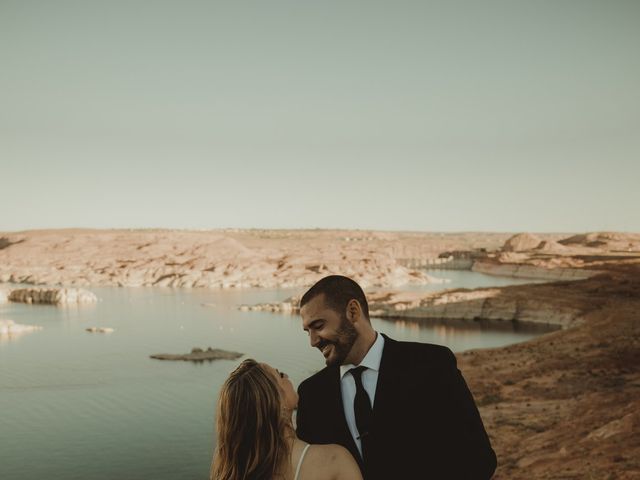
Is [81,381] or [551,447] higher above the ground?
[551,447]

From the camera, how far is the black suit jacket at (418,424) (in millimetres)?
2982

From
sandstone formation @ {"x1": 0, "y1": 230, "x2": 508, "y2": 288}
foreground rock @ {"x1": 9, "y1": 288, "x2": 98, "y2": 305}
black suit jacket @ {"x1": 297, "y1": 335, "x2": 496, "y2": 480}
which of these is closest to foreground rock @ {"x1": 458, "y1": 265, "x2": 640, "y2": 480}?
black suit jacket @ {"x1": 297, "y1": 335, "x2": 496, "y2": 480}

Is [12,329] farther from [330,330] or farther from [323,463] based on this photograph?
[323,463]

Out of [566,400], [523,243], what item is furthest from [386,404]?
[523,243]

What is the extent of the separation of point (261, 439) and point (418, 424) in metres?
0.85

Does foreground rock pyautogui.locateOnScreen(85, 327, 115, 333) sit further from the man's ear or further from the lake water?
Answer: the man's ear

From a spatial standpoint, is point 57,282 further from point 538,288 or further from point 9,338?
point 538,288

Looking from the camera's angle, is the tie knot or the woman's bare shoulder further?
the tie knot

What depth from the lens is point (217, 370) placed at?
122 ft

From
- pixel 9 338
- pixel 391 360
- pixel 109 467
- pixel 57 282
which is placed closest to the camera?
pixel 391 360

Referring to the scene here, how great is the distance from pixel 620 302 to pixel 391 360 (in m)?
53.0

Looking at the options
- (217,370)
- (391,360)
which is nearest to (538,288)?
(217,370)

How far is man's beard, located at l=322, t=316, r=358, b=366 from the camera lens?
3092mm

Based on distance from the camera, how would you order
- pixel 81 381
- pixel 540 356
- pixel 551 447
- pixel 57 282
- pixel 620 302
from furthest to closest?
pixel 57 282
pixel 620 302
pixel 81 381
pixel 540 356
pixel 551 447
